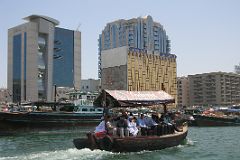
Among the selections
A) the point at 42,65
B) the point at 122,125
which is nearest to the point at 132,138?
the point at 122,125

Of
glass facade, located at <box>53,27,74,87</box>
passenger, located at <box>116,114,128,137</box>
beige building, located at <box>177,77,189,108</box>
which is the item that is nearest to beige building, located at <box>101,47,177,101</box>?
glass facade, located at <box>53,27,74,87</box>

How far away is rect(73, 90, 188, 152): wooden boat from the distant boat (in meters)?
16.1

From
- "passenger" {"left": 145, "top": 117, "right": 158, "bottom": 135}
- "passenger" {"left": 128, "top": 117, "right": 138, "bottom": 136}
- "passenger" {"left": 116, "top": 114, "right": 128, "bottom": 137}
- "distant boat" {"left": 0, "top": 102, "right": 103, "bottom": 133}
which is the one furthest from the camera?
"distant boat" {"left": 0, "top": 102, "right": 103, "bottom": 133}

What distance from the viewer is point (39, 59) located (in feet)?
308

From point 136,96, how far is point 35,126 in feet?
58.0

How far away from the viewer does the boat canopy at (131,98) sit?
20438 millimetres

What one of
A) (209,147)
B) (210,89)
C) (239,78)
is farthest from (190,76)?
(209,147)

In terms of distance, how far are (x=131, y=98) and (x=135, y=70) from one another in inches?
3919

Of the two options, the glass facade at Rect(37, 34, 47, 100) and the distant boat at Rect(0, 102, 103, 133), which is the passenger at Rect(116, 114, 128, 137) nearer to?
the distant boat at Rect(0, 102, 103, 133)

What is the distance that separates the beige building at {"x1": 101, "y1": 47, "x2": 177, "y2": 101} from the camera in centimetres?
11769

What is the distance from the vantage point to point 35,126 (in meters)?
36.6

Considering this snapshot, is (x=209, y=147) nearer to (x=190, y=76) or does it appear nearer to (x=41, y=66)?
(x=41, y=66)

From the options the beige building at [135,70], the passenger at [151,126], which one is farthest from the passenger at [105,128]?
the beige building at [135,70]

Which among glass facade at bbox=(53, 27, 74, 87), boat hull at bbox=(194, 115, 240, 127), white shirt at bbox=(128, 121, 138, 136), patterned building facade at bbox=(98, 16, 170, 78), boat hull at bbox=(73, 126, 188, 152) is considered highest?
patterned building facade at bbox=(98, 16, 170, 78)
